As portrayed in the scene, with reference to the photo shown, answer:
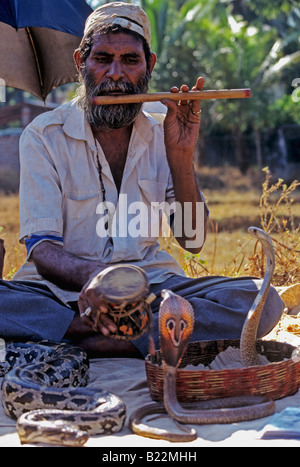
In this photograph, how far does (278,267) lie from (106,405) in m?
3.55

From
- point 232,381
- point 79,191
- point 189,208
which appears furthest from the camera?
point 189,208

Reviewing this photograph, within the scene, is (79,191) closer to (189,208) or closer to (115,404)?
(189,208)

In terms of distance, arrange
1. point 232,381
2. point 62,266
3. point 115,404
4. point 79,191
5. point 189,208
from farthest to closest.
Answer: point 189,208 → point 79,191 → point 62,266 → point 232,381 → point 115,404

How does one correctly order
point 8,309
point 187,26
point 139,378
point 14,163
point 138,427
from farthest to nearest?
point 187,26
point 14,163
point 8,309
point 139,378
point 138,427

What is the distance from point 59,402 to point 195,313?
124 centimetres

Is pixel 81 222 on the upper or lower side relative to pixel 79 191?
lower

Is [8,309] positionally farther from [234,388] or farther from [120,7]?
[120,7]

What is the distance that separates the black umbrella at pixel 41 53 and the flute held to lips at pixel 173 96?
1.60 metres

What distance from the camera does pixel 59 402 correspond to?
313cm

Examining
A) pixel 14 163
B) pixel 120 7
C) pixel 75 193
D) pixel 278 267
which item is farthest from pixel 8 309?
pixel 14 163

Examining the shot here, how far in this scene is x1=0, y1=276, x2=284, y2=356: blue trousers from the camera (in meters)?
4.10

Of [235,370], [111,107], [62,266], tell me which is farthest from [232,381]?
[111,107]

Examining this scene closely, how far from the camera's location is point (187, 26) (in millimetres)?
26781

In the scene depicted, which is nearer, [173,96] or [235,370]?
[235,370]
